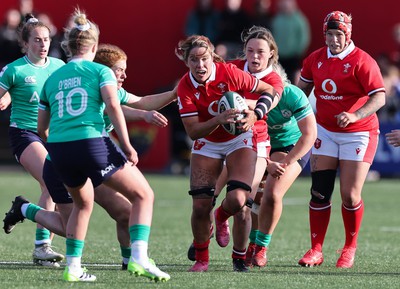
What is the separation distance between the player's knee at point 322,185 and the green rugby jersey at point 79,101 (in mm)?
2427

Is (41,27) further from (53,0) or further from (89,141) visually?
(53,0)

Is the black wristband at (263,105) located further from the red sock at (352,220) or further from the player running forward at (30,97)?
the player running forward at (30,97)

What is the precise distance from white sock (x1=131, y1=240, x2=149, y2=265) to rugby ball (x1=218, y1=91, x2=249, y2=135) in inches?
45.9

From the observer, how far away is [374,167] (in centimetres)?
1802

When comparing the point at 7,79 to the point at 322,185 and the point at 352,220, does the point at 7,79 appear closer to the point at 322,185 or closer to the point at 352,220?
the point at 322,185

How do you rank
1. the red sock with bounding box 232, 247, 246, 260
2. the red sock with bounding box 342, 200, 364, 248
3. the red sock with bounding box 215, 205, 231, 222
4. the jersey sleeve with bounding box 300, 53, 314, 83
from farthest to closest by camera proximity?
the jersey sleeve with bounding box 300, 53, 314, 83 < the red sock with bounding box 342, 200, 364, 248 < the red sock with bounding box 215, 205, 231, 222 < the red sock with bounding box 232, 247, 246, 260

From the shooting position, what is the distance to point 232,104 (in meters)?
7.37

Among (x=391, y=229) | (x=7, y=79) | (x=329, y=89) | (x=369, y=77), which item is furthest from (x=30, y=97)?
(x=391, y=229)

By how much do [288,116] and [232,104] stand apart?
1.21m

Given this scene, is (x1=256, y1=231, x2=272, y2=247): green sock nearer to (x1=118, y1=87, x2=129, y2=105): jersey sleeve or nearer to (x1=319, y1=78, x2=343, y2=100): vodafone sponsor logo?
(x1=319, y1=78, x2=343, y2=100): vodafone sponsor logo

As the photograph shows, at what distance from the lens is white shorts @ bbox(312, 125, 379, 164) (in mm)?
8469

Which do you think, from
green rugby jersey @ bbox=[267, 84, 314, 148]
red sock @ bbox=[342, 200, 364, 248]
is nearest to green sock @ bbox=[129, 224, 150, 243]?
green rugby jersey @ bbox=[267, 84, 314, 148]

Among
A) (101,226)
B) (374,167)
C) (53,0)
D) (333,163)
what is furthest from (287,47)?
(333,163)

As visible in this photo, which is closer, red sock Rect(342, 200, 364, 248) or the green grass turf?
the green grass turf
